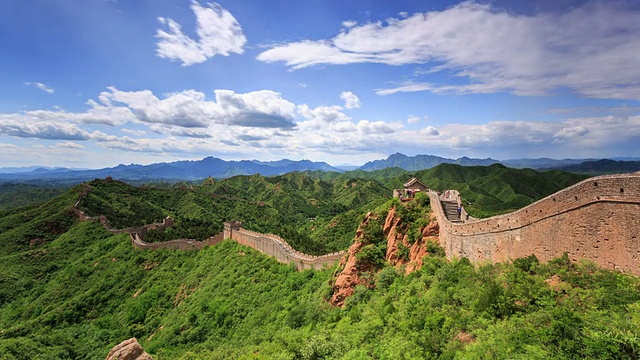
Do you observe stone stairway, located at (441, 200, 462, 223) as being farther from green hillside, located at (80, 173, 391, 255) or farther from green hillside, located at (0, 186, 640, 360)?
green hillside, located at (80, 173, 391, 255)

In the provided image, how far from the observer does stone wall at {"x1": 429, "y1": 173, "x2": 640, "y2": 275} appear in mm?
11000

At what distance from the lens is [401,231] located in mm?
23891

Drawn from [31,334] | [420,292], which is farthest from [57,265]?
[420,292]

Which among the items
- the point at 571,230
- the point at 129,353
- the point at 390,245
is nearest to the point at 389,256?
the point at 390,245

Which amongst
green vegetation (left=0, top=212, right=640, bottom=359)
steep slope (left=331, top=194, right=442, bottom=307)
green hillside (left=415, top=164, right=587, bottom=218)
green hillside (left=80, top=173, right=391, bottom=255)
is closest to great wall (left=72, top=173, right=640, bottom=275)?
green vegetation (left=0, top=212, right=640, bottom=359)

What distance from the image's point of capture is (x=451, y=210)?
77.3ft

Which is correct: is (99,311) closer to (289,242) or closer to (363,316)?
(289,242)

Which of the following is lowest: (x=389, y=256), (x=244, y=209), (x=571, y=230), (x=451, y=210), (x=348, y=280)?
(x=244, y=209)

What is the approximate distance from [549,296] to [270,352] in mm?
13840

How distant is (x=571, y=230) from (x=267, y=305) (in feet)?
84.0

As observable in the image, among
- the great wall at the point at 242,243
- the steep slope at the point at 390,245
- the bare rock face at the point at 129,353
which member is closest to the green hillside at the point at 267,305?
the great wall at the point at 242,243

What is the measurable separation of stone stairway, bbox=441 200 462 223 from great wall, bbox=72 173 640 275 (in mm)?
1739

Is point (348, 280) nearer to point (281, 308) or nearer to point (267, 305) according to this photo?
point (281, 308)

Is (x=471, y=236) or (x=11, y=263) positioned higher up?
(x=471, y=236)
